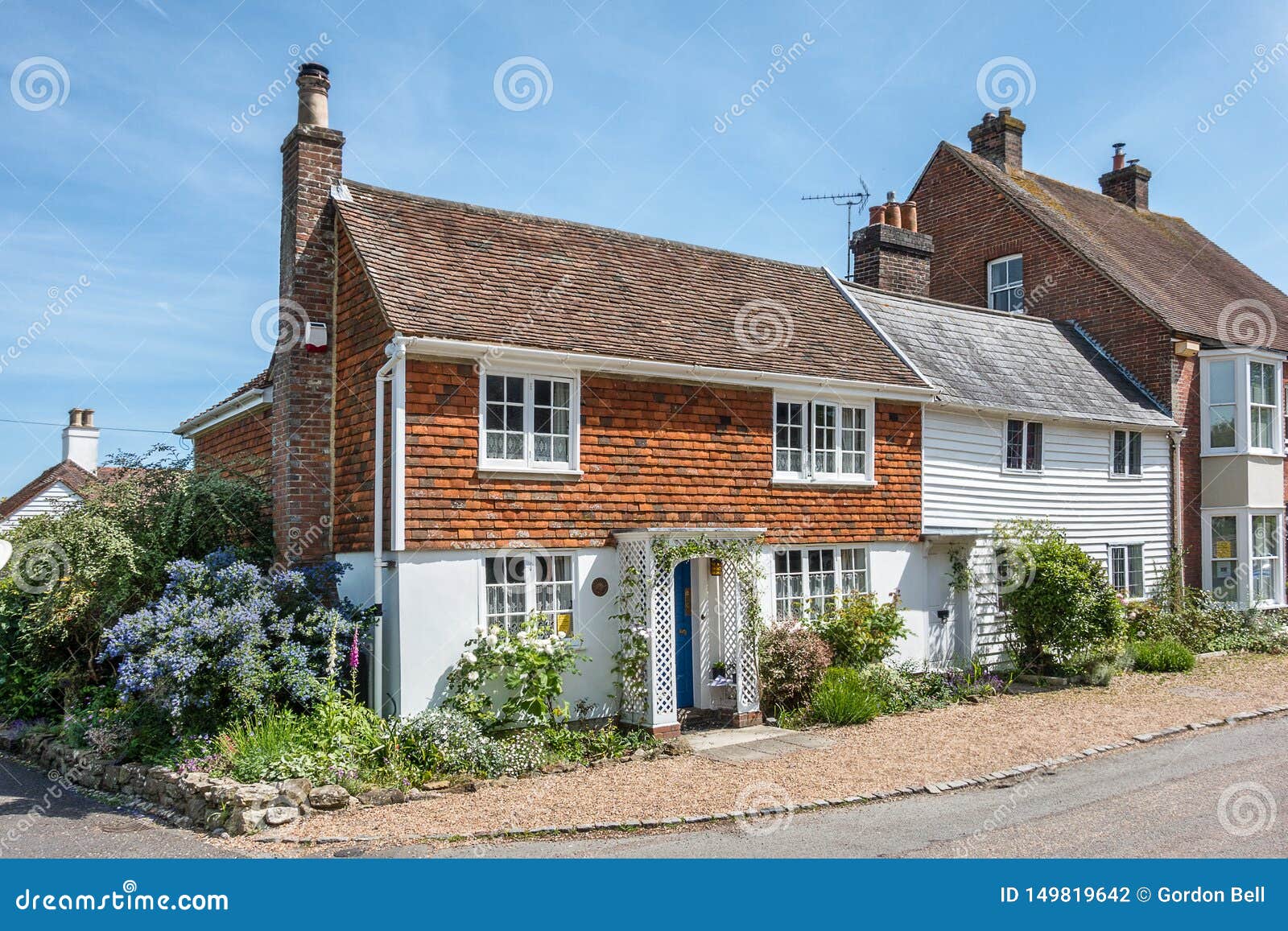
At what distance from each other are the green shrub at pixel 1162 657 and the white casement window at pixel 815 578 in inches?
236

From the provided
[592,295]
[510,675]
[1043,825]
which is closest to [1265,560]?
[592,295]

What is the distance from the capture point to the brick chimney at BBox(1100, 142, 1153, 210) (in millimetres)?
29828

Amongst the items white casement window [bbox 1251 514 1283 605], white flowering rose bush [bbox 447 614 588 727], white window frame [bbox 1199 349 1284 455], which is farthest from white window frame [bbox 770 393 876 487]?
white casement window [bbox 1251 514 1283 605]

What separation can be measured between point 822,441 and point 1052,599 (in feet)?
15.9

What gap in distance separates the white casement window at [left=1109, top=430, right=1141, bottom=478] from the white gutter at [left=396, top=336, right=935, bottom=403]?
6.46 metres

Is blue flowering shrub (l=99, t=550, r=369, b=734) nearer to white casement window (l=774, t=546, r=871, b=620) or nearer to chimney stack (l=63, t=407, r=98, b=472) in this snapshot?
white casement window (l=774, t=546, r=871, b=620)

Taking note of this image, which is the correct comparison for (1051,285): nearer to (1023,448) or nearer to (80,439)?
(1023,448)

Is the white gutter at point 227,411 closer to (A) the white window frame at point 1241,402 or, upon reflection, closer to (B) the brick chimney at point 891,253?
(B) the brick chimney at point 891,253

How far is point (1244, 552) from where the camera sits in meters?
22.6

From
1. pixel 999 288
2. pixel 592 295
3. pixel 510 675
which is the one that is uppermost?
pixel 999 288

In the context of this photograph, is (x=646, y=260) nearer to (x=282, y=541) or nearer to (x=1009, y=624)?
(x=282, y=541)

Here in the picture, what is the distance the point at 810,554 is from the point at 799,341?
345 cm

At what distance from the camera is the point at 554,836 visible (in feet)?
30.0

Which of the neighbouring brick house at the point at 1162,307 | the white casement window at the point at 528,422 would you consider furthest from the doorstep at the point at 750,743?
the neighbouring brick house at the point at 1162,307
